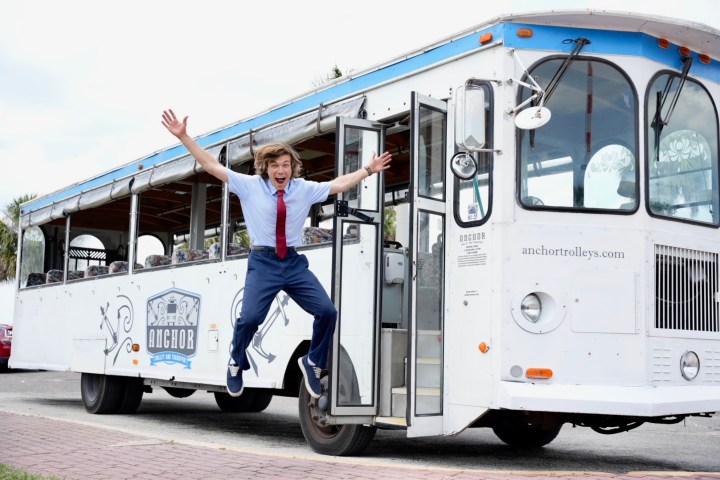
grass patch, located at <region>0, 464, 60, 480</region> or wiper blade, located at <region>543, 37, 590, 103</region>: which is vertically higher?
wiper blade, located at <region>543, 37, 590, 103</region>

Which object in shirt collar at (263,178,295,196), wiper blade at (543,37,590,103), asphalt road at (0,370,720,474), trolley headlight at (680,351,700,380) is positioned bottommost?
asphalt road at (0,370,720,474)

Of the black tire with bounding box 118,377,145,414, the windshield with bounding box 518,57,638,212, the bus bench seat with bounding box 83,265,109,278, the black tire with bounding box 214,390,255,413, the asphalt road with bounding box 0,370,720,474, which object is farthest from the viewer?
the black tire with bounding box 214,390,255,413

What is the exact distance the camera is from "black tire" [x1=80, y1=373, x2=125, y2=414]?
11.5 metres

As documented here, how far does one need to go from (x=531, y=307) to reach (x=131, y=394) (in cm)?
660

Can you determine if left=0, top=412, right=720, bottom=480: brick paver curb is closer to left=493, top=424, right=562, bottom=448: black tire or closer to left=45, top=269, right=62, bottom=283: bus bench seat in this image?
left=493, top=424, right=562, bottom=448: black tire

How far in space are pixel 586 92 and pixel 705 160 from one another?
1226 millimetres

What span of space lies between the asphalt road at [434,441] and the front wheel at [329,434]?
124 mm

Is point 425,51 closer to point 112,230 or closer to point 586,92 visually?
point 586,92

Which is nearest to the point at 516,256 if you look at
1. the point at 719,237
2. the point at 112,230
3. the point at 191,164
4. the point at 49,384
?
the point at 719,237

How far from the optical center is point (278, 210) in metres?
6.26

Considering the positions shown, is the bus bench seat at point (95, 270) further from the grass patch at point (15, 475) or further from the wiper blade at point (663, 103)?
the wiper blade at point (663, 103)

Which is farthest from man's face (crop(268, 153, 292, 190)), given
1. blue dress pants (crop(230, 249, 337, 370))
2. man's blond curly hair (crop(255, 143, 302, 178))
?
blue dress pants (crop(230, 249, 337, 370))

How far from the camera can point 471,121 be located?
652 centimetres

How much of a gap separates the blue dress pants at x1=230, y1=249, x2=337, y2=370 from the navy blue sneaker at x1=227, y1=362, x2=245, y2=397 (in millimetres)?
58
